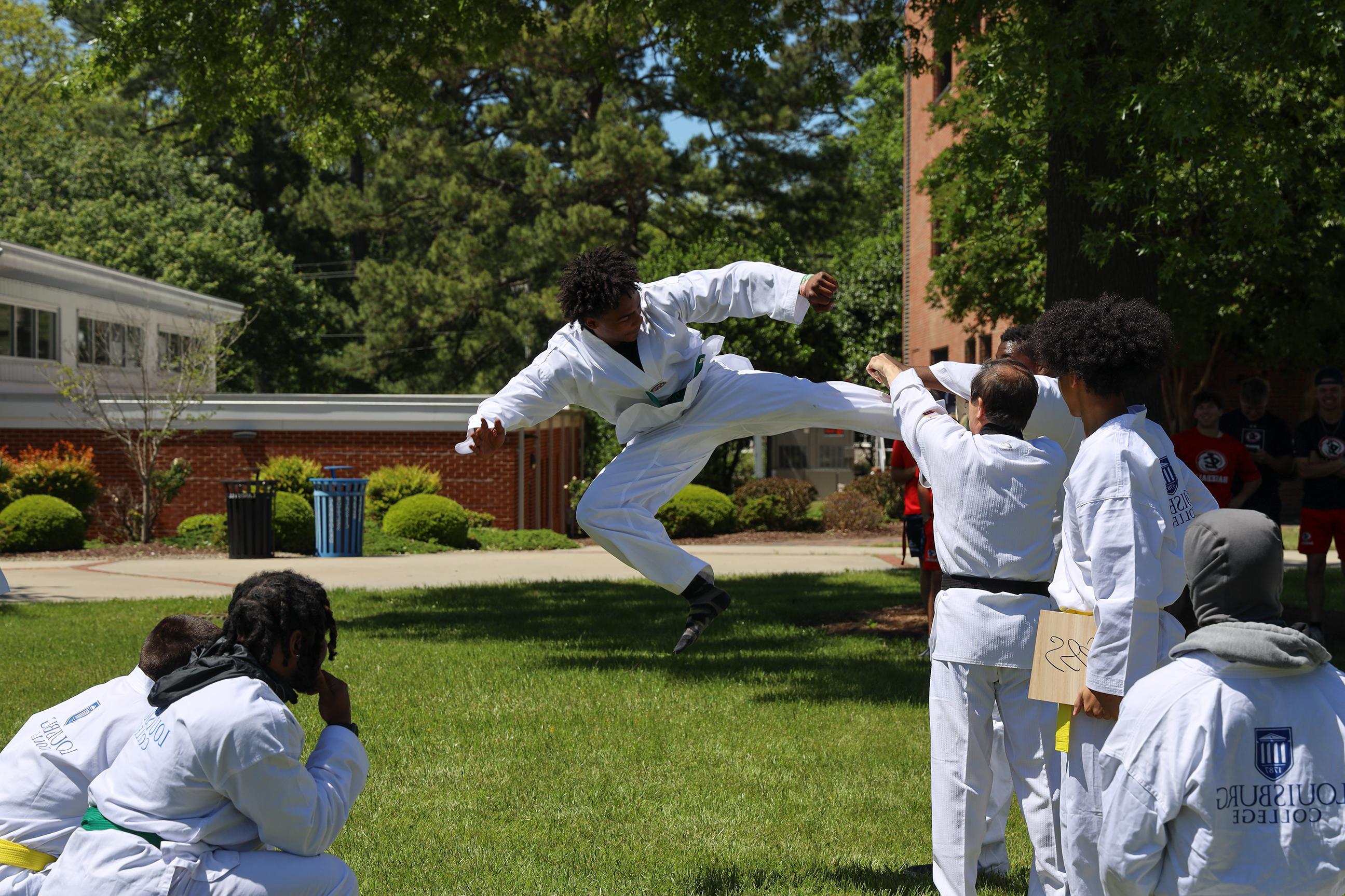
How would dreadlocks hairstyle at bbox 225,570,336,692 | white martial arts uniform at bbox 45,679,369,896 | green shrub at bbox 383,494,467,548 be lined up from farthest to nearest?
green shrub at bbox 383,494,467,548
dreadlocks hairstyle at bbox 225,570,336,692
white martial arts uniform at bbox 45,679,369,896

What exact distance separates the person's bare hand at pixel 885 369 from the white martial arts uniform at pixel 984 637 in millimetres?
352

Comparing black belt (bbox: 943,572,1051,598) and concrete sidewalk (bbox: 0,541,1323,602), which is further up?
black belt (bbox: 943,572,1051,598)

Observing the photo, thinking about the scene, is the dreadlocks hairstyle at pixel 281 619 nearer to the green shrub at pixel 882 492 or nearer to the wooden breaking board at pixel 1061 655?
the wooden breaking board at pixel 1061 655

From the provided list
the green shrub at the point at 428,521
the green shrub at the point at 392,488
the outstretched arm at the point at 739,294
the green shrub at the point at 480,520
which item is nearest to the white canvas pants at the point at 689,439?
the outstretched arm at the point at 739,294

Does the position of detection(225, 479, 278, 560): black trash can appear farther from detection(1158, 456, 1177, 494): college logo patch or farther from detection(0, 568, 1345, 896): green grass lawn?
detection(1158, 456, 1177, 494): college logo patch

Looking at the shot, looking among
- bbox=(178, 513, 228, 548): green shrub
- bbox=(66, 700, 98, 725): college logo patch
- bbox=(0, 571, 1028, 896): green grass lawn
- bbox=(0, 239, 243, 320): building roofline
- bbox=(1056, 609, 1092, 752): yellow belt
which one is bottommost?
bbox=(0, 571, 1028, 896): green grass lawn

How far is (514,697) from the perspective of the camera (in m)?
8.61

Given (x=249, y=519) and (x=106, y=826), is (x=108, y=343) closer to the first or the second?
(x=249, y=519)

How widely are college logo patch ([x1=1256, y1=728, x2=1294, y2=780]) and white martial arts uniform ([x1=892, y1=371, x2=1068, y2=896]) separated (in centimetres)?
143

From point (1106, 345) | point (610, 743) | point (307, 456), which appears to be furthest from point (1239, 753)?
point (307, 456)

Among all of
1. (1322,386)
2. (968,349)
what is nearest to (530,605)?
(1322,386)

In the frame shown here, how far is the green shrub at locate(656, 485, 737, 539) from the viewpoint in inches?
916

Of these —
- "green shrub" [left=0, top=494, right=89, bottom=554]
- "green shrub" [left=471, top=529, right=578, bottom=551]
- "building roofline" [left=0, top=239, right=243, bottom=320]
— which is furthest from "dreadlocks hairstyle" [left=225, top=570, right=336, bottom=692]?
"building roofline" [left=0, top=239, right=243, bottom=320]

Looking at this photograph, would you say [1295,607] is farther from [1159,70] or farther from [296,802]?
[296,802]
